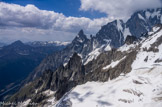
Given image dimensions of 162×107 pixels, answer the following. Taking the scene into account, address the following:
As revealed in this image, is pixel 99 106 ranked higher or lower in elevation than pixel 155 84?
lower

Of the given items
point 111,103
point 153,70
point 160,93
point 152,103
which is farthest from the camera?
point 153,70

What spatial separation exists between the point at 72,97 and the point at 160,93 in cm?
7125

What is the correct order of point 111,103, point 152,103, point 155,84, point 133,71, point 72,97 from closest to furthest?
point 152,103 → point 111,103 → point 155,84 → point 72,97 → point 133,71

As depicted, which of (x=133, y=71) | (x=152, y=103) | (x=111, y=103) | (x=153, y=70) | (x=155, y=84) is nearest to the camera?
(x=152, y=103)

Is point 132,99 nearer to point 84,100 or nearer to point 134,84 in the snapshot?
point 134,84

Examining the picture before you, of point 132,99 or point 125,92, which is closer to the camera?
point 132,99

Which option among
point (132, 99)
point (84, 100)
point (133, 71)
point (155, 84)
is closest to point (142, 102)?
point (132, 99)

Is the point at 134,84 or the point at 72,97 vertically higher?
the point at 134,84

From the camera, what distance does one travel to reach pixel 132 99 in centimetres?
11969

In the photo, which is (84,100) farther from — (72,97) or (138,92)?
(138,92)

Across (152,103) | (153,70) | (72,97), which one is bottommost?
(72,97)

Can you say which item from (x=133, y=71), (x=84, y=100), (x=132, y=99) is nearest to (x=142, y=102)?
(x=132, y=99)

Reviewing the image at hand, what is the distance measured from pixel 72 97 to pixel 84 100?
48.4ft

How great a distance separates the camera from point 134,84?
13938 cm
